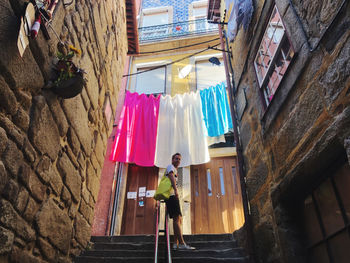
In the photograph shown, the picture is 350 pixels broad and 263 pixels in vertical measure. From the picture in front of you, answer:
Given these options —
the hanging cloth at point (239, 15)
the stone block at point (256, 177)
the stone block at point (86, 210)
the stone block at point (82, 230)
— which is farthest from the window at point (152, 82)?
the stone block at point (82, 230)

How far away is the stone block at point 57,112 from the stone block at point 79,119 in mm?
77

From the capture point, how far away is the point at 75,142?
2600mm

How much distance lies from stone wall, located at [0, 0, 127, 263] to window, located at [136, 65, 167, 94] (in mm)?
4756

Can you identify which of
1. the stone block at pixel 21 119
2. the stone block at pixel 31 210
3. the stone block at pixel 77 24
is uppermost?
the stone block at pixel 77 24

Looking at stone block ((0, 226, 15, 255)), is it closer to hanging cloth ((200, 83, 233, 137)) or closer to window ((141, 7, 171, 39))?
hanging cloth ((200, 83, 233, 137))

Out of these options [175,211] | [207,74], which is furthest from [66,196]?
[207,74]

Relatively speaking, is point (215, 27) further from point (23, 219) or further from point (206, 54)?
point (23, 219)

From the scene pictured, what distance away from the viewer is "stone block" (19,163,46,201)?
5.77 ft

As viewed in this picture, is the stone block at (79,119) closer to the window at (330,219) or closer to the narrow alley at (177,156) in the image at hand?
the narrow alley at (177,156)

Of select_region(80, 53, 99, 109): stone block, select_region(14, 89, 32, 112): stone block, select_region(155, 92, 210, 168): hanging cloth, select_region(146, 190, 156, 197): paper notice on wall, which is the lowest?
select_region(14, 89, 32, 112): stone block

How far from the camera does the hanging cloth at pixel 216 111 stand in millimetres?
6332

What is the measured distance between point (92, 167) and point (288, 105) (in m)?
2.11

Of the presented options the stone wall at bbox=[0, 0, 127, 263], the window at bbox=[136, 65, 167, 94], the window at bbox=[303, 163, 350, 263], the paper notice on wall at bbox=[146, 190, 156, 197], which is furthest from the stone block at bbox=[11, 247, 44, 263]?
the window at bbox=[136, 65, 167, 94]

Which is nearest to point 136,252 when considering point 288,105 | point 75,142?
point 75,142
